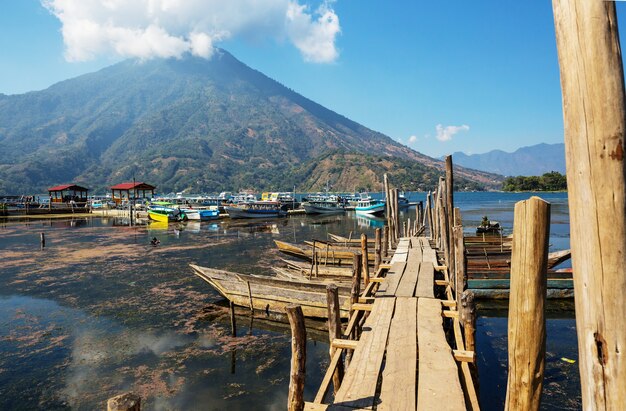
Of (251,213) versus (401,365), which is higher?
(251,213)

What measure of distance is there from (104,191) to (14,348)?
647 feet

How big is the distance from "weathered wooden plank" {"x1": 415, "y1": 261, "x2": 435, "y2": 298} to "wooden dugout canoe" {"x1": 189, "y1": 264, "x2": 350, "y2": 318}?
2.30 m

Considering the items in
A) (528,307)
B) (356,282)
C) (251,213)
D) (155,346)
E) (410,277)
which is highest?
(251,213)

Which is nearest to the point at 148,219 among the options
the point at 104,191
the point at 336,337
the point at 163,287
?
the point at 163,287

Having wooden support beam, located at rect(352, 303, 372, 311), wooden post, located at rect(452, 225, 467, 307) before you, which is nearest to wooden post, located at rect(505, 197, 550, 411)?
wooden support beam, located at rect(352, 303, 372, 311)

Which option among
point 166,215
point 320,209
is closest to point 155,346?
point 166,215

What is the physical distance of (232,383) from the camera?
27.8 ft

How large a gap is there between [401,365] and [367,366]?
1.46ft

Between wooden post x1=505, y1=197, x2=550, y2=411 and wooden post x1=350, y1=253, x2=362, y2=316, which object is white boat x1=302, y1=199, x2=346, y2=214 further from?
wooden post x1=505, y1=197, x2=550, y2=411

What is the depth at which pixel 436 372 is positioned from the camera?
15.3 feet

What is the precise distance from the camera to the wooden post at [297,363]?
4.45 meters

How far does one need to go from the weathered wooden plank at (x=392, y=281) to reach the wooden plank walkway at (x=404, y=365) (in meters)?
0.19

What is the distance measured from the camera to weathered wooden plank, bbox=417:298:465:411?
4012mm

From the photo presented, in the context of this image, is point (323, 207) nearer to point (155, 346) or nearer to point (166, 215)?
point (166, 215)
